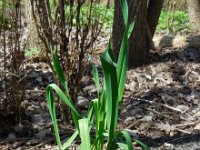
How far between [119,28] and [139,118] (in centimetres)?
156

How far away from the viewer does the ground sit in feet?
10.6

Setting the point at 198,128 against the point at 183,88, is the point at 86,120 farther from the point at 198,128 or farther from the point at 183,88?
the point at 183,88

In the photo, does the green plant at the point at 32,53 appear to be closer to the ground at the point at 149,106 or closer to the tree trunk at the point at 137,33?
the ground at the point at 149,106

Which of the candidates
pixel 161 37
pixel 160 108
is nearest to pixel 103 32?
pixel 161 37

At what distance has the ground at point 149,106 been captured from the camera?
127 inches

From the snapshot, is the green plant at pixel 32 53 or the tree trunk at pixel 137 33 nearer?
the tree trunk at pixel 137 33

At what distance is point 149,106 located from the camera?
3861 millimetres

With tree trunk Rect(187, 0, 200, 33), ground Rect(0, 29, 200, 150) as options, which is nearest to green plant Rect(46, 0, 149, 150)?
ground Rect(0, 29, 200, 150)

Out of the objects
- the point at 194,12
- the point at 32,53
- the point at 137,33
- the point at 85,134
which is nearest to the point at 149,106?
the point at 137,33

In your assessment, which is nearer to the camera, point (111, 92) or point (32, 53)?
point (111, 92)

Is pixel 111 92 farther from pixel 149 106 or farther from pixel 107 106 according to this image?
pixel 149 106

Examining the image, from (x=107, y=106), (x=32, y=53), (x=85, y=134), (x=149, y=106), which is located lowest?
(x=149, y=106)

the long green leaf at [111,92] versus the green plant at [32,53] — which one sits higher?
the long green leaf at [111,92]

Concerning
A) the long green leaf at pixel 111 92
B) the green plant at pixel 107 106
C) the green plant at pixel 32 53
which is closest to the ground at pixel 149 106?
the green plant at pixel 32 53
